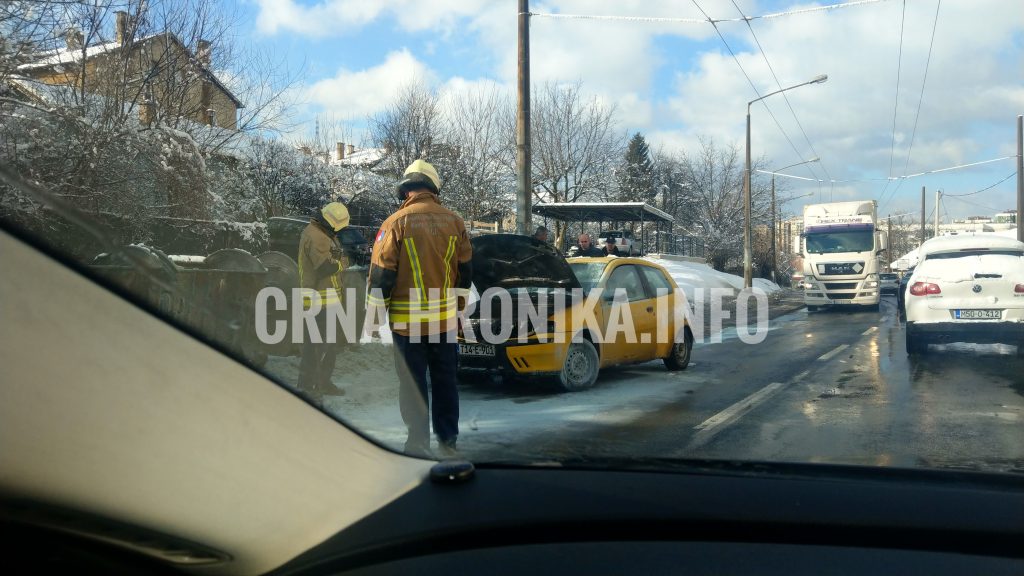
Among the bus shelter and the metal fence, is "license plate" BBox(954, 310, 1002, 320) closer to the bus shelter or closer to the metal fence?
the bus shelter

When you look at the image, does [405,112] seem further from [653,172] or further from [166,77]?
[653,172]

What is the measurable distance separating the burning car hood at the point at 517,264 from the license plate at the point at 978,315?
17.7 feet

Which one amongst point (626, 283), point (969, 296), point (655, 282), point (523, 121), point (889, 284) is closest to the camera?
point (626, 283)

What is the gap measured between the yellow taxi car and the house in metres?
3.76

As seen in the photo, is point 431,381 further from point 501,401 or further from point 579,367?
point 579,367

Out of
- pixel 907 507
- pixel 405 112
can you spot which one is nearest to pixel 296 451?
pixel 907 507

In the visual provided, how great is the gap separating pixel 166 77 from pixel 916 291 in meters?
10.1

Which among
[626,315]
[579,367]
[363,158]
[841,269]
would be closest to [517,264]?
[579,367]

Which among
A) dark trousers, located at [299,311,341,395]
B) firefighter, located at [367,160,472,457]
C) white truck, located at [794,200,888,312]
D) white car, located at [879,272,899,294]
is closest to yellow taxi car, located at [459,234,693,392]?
dark trousers, located at [299,311,341,395]

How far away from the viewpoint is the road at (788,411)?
505 centimetres

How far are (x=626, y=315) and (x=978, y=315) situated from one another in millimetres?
4786

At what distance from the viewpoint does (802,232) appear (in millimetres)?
23875

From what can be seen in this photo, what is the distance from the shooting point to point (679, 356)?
→ 9742mm

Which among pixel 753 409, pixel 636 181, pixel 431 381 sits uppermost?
pixel 636 181
